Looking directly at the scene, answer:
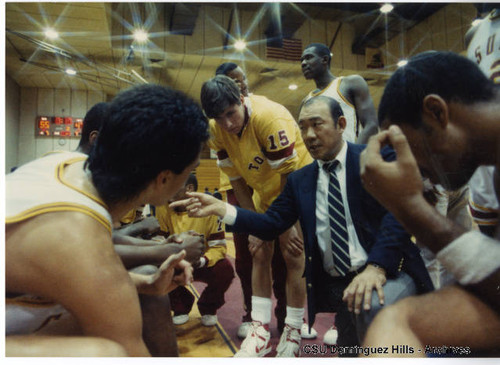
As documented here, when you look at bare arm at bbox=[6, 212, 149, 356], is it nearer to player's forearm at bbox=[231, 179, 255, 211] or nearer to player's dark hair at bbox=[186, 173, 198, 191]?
player's dark hair at bbox=[186, 173, 198, 191]

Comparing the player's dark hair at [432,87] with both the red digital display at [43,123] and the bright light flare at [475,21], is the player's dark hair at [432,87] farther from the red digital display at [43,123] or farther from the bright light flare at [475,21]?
the red digital display at [43,123]

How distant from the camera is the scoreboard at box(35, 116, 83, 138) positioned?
835 millimetres

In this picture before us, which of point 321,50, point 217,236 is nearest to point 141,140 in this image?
point 217,236

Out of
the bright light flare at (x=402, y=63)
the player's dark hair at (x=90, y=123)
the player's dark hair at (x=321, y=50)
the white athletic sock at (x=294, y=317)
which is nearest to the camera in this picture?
the bright light flare at (x=402, y=63)

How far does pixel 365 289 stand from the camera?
25.8 inches

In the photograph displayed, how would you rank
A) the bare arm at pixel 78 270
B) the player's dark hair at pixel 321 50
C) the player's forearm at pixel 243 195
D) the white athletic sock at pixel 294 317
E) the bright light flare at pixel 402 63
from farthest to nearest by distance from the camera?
the player's forearm at pixel 243 195, the white athletic sock at pixel 294 317, the player's dark hair at pixel 321 50, the bright light flare at pixel 402 63, the bare arm at pixel 78 270

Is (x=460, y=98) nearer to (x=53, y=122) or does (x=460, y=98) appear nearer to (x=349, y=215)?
(x=349, y=215)

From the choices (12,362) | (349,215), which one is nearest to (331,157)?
(349,215)

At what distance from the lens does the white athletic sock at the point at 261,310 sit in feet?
3.43

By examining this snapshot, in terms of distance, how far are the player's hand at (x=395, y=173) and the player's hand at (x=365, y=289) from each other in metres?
0.18

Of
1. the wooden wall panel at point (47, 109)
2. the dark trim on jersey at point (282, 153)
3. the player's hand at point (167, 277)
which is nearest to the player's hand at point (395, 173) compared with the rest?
the player's hand at point (167, 277)

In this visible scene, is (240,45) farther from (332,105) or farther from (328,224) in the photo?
(328,224)

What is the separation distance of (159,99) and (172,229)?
0.37m

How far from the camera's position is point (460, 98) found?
1.81 feet
